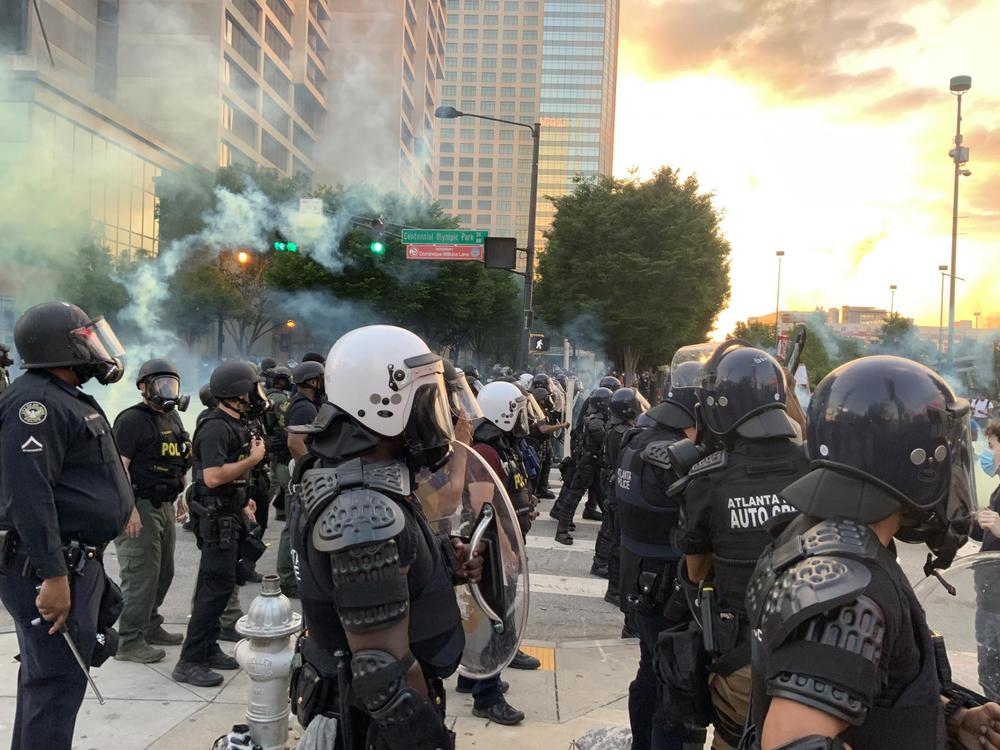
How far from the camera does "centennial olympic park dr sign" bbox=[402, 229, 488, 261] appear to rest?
16.1m

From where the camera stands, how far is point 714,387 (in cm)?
288

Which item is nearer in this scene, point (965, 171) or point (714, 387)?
point (714, 387)

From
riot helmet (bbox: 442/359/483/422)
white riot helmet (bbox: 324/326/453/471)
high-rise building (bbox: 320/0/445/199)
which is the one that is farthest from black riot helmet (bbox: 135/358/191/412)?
high-rise building (bbox: 320/0/445/199)

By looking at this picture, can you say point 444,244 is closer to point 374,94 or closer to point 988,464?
point 988,464

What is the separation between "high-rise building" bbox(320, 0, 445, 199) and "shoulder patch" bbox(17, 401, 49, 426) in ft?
200

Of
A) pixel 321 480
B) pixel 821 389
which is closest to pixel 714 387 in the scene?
pixel 821 389

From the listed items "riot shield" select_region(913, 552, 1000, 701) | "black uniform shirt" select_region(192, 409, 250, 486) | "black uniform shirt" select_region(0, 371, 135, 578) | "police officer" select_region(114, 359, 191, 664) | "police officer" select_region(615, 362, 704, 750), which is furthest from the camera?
"police officer" select_region(114, 359, 191, 664)

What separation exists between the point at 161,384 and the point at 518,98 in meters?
152

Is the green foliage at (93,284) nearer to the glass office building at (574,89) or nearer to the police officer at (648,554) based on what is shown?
the police officer at (648,554)

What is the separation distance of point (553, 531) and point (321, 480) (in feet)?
25.5

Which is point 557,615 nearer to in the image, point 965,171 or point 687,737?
point 687,737

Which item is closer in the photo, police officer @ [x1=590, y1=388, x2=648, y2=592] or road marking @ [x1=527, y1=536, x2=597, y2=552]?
police officer @ [x1=590, y1=388, x2=648, y2=592]

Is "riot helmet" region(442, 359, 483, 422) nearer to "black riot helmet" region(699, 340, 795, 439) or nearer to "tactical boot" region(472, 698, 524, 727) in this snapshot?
"black riot helmet" region(699, 340, 795, 439)

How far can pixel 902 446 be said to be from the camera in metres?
1.47
